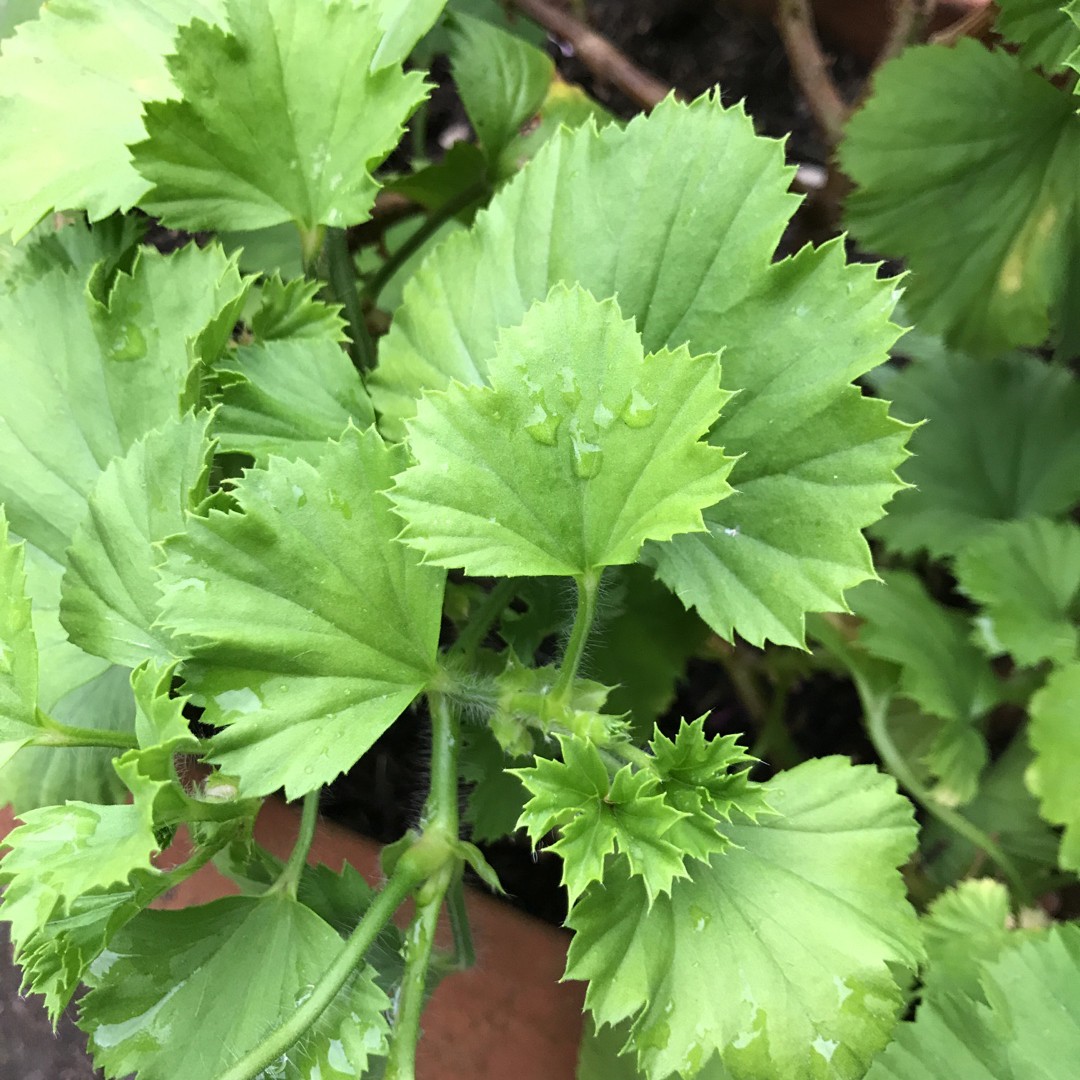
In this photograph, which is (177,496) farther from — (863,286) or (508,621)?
(863,286)

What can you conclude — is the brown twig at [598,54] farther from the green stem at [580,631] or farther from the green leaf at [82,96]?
the green stem at [580,631]

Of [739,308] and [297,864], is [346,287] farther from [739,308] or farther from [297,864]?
[297,864]

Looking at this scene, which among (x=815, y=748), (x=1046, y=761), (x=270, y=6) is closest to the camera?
(x=270, y=6)

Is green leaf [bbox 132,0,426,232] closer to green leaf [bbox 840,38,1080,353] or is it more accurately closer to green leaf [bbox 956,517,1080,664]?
green leaf [bbox 840,38,1080,353]

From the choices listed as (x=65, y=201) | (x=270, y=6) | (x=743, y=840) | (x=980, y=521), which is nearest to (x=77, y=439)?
(x=65, y=201)

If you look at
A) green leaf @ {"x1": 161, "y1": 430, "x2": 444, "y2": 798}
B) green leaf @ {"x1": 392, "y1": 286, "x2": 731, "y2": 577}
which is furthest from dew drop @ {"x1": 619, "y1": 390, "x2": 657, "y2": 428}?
green leaf @ {"x1": 161, "y1": 430, "x2": 444, "y2": 798}

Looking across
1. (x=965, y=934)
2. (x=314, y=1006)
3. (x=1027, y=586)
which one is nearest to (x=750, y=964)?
(x=314, y=1006)
